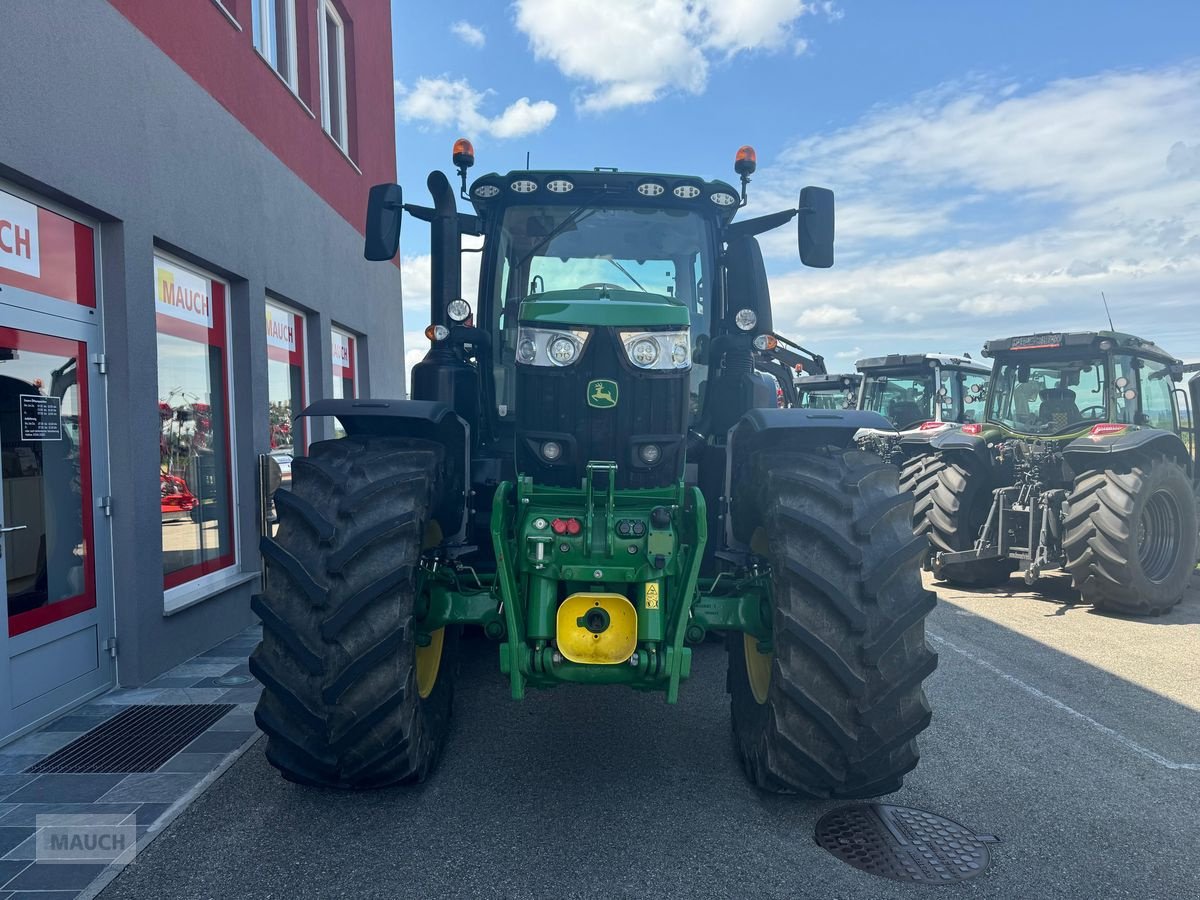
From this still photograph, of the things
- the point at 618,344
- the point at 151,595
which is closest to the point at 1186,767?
the point at 618,344

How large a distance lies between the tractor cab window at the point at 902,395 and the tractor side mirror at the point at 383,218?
10.4 m

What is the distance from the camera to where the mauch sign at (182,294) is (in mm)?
5824

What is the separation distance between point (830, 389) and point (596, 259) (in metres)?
12.0

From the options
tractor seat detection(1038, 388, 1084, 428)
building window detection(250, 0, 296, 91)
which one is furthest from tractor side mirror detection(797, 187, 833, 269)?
building window detection(250, 0, 296, 91)

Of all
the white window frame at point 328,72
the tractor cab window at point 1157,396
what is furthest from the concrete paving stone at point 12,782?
the tractor cab window at point 1157,396

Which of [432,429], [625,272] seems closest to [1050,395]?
[625,272]

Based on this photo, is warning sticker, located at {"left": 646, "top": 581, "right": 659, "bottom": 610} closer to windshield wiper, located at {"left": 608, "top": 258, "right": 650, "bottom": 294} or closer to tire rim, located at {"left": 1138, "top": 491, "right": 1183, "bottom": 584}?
windshield wiper, located at {"left": 608, "top": 258, "right": 650, "bottom": 294}

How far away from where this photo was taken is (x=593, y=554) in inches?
129

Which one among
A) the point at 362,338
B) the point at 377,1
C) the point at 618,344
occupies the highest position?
the point at 377,1

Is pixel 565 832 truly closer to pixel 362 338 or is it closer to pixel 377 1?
pixel 362 338

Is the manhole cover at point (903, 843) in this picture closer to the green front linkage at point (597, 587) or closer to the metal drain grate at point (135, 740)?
the green front linkage at point (597, 587)

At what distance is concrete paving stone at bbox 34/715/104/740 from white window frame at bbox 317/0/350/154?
7191 millimetres

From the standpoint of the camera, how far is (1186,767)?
3.98m

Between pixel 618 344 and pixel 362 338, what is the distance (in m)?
8.76
